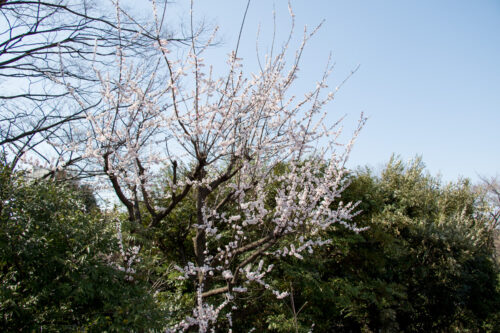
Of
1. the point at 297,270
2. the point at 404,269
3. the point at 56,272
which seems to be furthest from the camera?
the point at 404,269

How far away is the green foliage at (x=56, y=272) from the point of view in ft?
10.5

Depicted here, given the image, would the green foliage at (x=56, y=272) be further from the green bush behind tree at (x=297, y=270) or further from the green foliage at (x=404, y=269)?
the green foliage at (x=404, y=269)

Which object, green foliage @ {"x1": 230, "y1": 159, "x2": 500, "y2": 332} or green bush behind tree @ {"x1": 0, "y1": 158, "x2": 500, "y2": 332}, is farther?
green foliage @ {"x1": 230, "y1": 159, "x2": 500, "y2": 332}

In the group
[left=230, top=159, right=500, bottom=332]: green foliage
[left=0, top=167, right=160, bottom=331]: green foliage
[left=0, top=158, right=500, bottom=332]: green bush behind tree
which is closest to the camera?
[left=0, top=167, right=160, bottom=331]: green foliage


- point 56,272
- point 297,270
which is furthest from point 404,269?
point 56,272

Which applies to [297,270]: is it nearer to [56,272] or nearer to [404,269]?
[56,272]

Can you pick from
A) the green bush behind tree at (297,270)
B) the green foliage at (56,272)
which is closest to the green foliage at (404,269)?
the green bush behind tree at (297,270)

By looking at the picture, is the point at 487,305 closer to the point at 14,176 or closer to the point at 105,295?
the point at 105,295

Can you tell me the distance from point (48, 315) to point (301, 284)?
673 centimetres

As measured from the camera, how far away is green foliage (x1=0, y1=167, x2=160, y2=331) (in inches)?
126

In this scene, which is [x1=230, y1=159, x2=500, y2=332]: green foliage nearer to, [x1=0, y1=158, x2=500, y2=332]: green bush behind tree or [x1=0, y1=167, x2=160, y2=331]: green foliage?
[x1=0, y1=158, x2=500, y2=332]: green bush behind tree

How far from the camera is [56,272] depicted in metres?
3.38

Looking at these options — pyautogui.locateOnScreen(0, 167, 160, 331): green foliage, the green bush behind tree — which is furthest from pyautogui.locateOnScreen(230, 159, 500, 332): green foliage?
pyautogui.locateOnScreen(0, 167, 160, 331): green foliage

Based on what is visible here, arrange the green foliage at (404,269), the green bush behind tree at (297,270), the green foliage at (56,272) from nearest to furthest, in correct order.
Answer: the green foliage at (56,272) < the green bush behind tree at (297,270) < the green foliage at (404,269)
